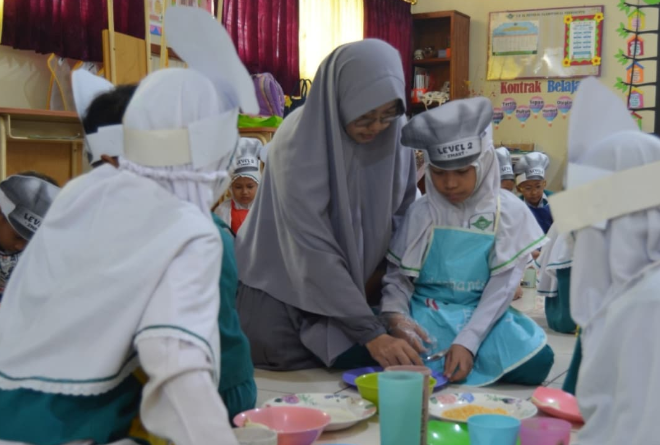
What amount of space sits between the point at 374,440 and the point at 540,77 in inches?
244

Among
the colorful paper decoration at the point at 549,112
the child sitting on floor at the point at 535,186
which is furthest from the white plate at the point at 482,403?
the colorful paper decoration at the point at 549,112

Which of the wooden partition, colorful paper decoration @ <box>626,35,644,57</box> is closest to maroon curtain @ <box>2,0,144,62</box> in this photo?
the wooden partition

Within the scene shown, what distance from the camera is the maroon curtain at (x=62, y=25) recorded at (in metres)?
3.96

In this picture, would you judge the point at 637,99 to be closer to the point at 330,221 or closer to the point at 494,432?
the point at 330,221

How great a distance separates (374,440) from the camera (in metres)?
1.84

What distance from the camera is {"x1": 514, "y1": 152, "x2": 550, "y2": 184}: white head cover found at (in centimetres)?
523

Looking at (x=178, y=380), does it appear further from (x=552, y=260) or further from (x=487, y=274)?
(x=552, y=260)

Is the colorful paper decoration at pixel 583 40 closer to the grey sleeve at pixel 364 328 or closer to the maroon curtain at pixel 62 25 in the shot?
the maroon curtain at pixel 62 25

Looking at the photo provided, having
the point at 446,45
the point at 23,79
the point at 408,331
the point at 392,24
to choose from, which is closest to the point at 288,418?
the point at 408,331

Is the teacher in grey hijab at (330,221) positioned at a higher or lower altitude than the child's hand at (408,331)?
→ higher

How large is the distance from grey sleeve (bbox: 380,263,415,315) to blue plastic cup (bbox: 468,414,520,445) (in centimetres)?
96

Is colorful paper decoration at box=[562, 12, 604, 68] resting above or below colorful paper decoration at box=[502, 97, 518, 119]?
above

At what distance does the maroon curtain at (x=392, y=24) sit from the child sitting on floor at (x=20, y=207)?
5058 mm

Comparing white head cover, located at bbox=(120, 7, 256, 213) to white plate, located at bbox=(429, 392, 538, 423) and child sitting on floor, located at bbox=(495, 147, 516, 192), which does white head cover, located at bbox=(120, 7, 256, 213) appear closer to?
white plate, located at bbox=(429, 392, 538, 423)
